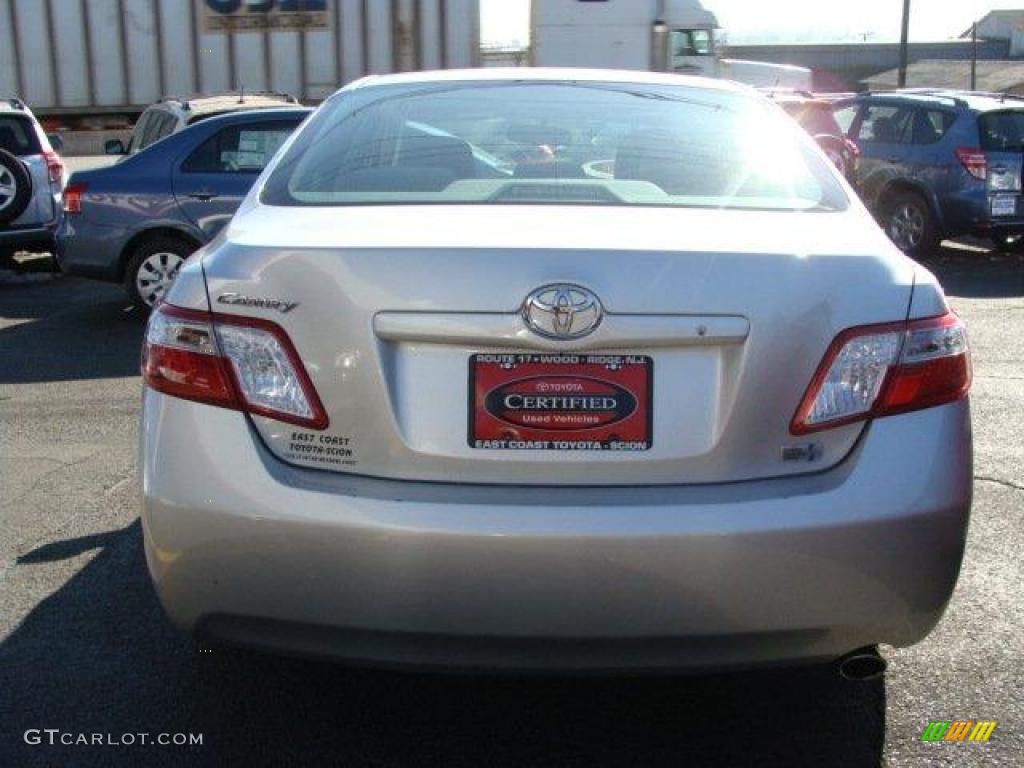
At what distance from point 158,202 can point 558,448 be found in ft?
23.2

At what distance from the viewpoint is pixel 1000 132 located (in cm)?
1279

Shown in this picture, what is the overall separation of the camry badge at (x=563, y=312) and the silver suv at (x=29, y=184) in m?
9.06

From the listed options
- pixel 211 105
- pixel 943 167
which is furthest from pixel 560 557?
pixel 943 167

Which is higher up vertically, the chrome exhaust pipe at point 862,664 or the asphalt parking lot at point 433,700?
the chrome exhaust pipe at point 862,664

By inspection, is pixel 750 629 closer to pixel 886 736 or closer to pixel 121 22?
pixel 886 736

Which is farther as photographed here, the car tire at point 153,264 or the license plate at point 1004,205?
the license plate at point 1004,205

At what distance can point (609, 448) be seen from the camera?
107 inches

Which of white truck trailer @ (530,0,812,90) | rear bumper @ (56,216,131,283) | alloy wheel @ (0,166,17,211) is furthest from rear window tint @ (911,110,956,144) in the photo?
alloy wheel @ (0,166,17,211)

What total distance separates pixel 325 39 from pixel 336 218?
22.7 m

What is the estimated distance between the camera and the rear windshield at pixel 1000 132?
12719 mm

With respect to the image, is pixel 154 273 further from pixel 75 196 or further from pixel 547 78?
pixel 547 78

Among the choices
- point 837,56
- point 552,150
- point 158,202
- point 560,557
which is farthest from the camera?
point 837,56

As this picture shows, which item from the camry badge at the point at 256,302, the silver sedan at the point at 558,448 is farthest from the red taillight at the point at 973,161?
the camry badge at the point at 256,302

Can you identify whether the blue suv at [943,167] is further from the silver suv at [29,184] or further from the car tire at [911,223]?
the silver suv at [29,184]
